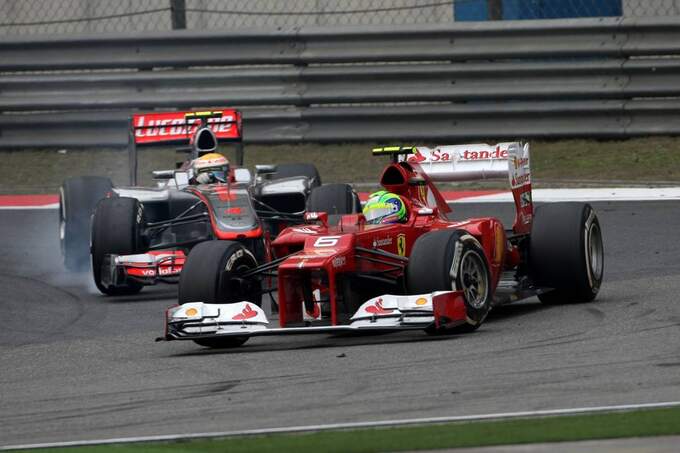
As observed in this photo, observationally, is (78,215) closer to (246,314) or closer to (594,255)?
(246,314)

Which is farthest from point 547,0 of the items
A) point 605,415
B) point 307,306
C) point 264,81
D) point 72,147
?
point 605,415

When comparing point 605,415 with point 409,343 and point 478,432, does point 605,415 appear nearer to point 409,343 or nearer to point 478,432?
point 478,432

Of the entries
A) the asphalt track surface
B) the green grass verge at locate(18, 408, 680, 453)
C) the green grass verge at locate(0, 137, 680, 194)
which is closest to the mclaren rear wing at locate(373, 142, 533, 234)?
the asphalt track surface

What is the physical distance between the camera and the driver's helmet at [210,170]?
47.2 feet

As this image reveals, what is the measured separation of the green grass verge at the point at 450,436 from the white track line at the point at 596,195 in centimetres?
980

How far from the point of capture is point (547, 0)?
70.2 feet

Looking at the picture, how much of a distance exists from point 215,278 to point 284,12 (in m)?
10.8

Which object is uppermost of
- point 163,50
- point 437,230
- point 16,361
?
point 163,50

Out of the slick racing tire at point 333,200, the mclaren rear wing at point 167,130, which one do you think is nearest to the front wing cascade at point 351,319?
the slick racing tire at point 333,200

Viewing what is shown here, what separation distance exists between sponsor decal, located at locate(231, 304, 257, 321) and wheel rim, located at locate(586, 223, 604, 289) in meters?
2.75

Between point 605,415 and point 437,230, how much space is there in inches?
133

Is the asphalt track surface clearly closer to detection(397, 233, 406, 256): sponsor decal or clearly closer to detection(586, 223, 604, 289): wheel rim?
detection(586, 223, 604, 289): wheel rim

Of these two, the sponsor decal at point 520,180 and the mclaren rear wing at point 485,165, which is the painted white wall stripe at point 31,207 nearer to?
the mclaren rear wing at point 485,165

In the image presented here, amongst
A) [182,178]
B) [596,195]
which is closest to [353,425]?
[182,178]
